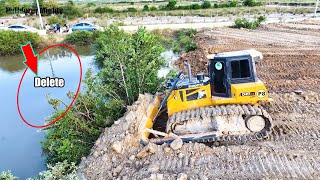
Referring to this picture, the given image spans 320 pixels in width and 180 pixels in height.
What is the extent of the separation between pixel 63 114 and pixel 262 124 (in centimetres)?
558

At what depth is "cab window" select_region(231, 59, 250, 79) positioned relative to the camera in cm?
935

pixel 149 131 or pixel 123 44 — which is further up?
pixel 123 44

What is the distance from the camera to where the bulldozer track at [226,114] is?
9.35 meters

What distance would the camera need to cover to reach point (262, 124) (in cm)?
959

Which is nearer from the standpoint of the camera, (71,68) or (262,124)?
(262,124)

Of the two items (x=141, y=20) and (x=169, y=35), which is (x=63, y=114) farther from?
(x=141, y=20)

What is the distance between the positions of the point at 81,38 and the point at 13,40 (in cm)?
451

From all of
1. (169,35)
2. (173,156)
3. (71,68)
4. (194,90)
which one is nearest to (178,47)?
(169,35)

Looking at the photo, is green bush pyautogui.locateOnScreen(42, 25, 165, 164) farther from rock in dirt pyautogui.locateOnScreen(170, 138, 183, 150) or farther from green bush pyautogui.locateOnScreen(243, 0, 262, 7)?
green bush pyautogui.locateOnScreen(243, 0, 262, 7)

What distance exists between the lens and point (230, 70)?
30.9 ft

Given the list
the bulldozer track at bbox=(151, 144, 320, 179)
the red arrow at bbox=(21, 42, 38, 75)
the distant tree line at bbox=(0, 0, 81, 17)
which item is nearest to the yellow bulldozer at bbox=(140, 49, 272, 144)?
the bulldozer track at bbox=(151, 144, 320, 179)

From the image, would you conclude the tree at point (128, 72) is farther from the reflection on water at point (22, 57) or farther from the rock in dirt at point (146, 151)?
the reflection on water at point (22, 57)

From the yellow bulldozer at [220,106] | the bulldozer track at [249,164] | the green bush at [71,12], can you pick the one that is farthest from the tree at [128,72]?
the green bush at [71,12]

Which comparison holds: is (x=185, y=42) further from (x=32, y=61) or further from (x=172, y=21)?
(x=32, y=61)
